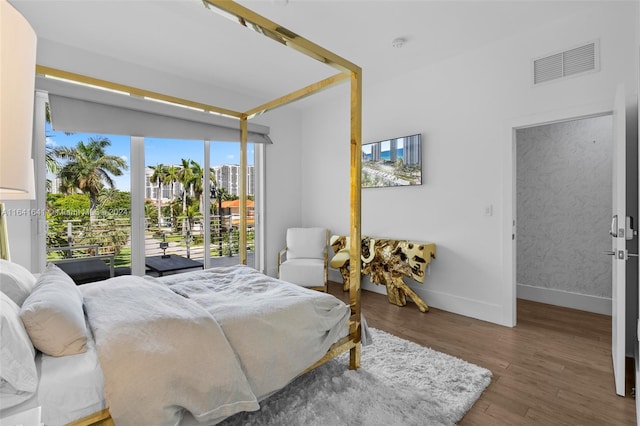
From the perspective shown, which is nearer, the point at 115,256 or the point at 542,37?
the point at 542,37

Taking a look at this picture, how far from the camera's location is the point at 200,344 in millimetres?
1410

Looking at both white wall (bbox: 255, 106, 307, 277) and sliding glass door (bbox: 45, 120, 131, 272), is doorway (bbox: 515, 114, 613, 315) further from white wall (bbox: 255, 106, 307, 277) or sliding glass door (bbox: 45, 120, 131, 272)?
sliding glass door (bbox: 45, 120, 131, 272)

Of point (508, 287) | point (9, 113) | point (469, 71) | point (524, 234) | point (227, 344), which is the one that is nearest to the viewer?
point (9, 113)

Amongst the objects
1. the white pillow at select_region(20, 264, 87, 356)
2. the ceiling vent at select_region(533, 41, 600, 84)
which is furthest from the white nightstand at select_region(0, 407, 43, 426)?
the ceiling vent at select_region(533, 41, 600, 84)

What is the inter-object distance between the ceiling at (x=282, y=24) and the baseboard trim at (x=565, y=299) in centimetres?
291

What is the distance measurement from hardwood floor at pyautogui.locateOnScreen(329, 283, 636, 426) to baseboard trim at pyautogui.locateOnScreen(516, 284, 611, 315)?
124 mm

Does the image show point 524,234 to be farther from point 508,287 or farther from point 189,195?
point 189,195

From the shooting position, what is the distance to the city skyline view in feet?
10.5

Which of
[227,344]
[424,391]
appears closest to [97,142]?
[227,344]

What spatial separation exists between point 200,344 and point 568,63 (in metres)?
3.57

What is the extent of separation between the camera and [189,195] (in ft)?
13.4

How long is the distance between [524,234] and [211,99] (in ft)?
14.5

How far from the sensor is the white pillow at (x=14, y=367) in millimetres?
1032

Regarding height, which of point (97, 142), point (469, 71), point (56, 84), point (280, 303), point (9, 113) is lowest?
point (280, 303)
